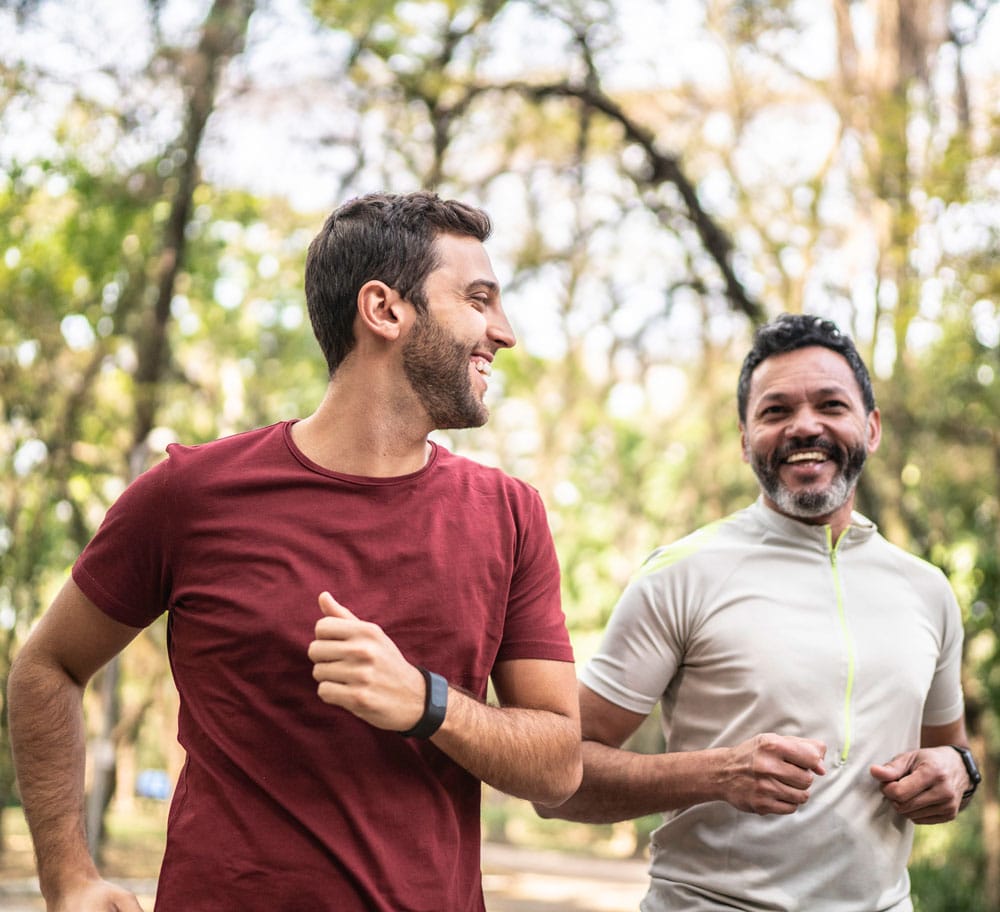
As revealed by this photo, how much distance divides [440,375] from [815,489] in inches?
47.2

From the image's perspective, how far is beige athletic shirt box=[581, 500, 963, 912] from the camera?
3.02 metres

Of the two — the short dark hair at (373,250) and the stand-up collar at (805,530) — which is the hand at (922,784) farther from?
the short dark hair at (373,250)

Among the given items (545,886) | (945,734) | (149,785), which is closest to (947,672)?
(945,734)

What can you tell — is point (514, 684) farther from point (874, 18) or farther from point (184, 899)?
point (874, 18)

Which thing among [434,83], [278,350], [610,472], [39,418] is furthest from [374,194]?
[610,472]

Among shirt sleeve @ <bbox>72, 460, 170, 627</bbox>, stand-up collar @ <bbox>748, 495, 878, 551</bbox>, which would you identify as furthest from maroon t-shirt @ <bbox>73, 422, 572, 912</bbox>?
stand-up collar @ <bbox>748, 495, 878, 551</bbox>

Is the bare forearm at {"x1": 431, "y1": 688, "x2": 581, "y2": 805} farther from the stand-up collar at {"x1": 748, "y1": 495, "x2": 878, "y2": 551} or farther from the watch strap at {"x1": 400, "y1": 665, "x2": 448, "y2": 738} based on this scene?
the stand-up collar at {"x1": 748, "y1": 495, "x2": 878, "y2": 551}

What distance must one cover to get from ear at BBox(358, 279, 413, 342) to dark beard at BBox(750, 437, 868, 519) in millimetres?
1208

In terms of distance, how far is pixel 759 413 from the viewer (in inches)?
136

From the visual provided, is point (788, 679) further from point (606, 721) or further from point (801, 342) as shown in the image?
point (801, 342)

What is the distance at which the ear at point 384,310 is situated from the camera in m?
2.56

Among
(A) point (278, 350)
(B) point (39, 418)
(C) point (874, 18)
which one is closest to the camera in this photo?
(C) point (874, 18)

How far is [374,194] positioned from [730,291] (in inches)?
257

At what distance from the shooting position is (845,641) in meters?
3.19
